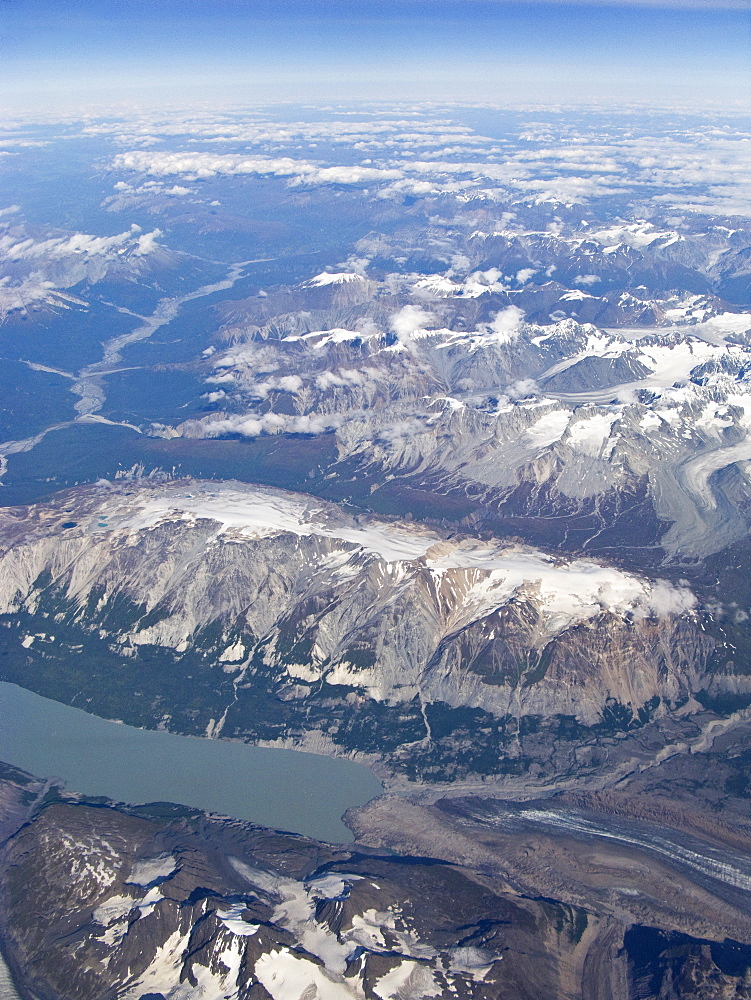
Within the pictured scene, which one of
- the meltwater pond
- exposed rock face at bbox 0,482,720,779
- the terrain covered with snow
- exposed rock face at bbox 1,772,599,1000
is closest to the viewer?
exposed rock face at bbox 1,772,599,1000

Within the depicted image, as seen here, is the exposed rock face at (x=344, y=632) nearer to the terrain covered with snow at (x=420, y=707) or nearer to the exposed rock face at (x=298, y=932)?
the terrain covered with snow at (x=420, y=707)

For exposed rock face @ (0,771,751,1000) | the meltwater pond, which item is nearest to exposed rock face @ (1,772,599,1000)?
exposed rock face @ (0,771,751,1000)

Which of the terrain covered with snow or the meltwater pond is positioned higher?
the terrain covered with snow

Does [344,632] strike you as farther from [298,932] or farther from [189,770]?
[298,932]

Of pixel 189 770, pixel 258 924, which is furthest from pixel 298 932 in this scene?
pixel 189 770

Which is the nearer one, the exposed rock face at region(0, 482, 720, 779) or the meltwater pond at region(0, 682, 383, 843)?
the meltwater pond at region(0, 682, 383, 843)

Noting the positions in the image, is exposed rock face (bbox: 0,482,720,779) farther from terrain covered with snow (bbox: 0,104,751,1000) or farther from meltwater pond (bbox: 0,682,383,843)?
meltwater pond (bbox: 0,682,383,843)
